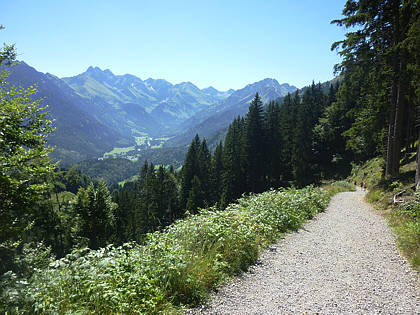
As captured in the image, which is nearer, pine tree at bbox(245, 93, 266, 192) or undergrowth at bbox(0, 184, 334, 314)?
undergrowth at bbox(0, 184, 334, 314)

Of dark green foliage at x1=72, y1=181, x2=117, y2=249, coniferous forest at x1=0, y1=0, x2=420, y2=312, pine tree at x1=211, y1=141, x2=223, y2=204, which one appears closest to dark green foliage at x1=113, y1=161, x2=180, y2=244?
coniferous forest at x1=0, y1=0, x2=420, y2=312

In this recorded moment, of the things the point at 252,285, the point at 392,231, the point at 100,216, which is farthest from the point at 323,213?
the point at 100,216

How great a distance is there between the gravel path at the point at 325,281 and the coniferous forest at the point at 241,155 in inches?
99.9

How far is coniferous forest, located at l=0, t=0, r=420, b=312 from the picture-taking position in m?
10.1

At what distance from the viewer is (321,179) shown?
144 ft

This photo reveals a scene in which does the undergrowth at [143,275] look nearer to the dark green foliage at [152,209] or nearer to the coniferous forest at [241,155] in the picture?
the coniferous forest at [241,155]

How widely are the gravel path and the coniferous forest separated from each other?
2.54 m

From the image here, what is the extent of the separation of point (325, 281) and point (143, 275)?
12.8ft

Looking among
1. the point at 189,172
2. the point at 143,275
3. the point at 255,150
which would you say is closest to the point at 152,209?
the point at 189,172

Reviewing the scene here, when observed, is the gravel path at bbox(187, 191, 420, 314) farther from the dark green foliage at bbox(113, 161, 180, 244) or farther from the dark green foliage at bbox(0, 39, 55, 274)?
the dark green foliage at bbox(113, 161, 180, 244)

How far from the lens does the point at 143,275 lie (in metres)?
4.18

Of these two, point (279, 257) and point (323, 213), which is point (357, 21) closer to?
point (323, 213)

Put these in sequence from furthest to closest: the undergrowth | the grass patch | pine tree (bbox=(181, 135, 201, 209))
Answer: pine tree (bbox=(181, 135, 201, 209)) < the grass patch < the undergrowth

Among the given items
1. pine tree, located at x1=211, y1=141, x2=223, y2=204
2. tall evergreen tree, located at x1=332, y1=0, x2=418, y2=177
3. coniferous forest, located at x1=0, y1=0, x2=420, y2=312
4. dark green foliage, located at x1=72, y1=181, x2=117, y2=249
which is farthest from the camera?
pine tree, located at x1=211, y1=141, x2=223, y2=204
